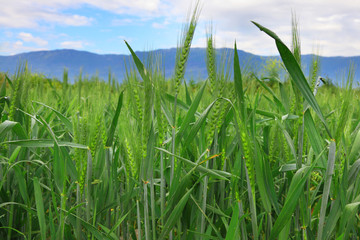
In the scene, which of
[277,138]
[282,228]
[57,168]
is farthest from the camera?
[277,138]

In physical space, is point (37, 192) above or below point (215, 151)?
below

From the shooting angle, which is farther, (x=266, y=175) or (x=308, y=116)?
(x=308, y=116)

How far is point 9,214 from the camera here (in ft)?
4.28

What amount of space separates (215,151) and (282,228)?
294 mm

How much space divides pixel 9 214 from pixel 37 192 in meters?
0.43

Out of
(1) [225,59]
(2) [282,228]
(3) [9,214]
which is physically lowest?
(3) [9,214]

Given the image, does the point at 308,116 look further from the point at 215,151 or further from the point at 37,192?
the point at 37,192

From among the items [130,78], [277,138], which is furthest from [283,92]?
[130,78]

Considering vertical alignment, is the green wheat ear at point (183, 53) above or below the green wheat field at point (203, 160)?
above

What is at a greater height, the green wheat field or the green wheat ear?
the green wheat ear

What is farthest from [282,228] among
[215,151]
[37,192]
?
[37,192]

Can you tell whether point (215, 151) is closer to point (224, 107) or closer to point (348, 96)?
point (224, 107)

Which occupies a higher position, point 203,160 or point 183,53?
point 183,53

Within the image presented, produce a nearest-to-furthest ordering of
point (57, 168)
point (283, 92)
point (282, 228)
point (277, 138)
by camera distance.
Result: point (282, 228) < point (57, 168) < point (277, 138) < point (283, 92)
